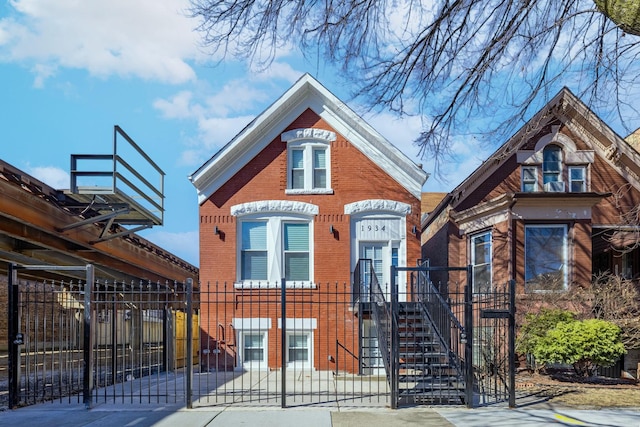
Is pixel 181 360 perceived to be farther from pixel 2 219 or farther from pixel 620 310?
pixel 620 310

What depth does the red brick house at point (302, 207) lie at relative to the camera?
17031 millimetres

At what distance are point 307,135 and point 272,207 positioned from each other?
2410 millimetres

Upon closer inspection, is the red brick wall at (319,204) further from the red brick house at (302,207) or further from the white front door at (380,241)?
the white front door at (380,241)

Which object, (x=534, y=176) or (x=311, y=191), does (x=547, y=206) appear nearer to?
(x=534, y=176)

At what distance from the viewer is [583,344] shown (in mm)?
13195

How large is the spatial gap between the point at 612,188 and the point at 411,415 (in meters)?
12.3

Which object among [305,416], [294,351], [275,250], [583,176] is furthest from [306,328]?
[583,176]

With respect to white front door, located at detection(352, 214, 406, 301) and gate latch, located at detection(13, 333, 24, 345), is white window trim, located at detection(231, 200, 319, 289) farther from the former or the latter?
gate latch, located at detection(13, 333, 24, 345)

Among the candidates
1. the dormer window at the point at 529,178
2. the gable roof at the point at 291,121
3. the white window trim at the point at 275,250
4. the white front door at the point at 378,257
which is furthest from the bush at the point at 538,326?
the white window trim at the point at 275,250

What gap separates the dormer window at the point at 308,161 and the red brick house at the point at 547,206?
433cm

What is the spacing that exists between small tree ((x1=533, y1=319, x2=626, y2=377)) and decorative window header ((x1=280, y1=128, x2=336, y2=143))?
822 centimetres

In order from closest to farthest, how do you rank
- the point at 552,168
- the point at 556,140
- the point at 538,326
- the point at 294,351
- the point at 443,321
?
1. the point at 443,321
2. the point at 538,326
3. the point at 294,351
4. the point at 556,140
5. the point at 552,168

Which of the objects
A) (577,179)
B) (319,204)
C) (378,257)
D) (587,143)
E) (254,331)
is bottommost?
(254,331)

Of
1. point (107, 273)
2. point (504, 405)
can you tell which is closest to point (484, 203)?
point (504, 405)
